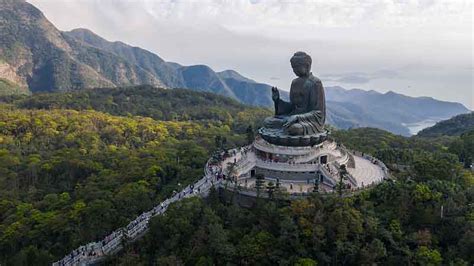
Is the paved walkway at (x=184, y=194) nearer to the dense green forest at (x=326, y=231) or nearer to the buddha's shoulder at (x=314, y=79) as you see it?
the dense green forest at (x=326, y=231)

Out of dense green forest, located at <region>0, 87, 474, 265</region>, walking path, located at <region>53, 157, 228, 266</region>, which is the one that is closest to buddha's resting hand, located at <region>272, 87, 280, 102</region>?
dense green forest, located at <region>0, 87, 474, 265</region>

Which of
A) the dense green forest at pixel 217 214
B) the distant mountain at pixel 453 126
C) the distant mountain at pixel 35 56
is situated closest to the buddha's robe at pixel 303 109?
the dense green forest at pixel 217 214

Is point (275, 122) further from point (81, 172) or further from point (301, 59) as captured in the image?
point (81, 172)

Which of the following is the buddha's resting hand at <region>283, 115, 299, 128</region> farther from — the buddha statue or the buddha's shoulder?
the buddha's shoulder

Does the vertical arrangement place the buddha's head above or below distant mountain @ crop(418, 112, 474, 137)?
above

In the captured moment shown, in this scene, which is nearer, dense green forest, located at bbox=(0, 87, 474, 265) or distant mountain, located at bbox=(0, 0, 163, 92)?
dense green forest, located at bbox=(0, 87, 474, 265)

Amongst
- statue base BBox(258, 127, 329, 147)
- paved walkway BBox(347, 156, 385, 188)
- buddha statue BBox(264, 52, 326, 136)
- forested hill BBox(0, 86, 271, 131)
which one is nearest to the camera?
paved walkway BBox(347, 156, 385, 188)

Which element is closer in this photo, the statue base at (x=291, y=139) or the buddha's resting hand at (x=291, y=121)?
the statue base at (x=291, y=139)
